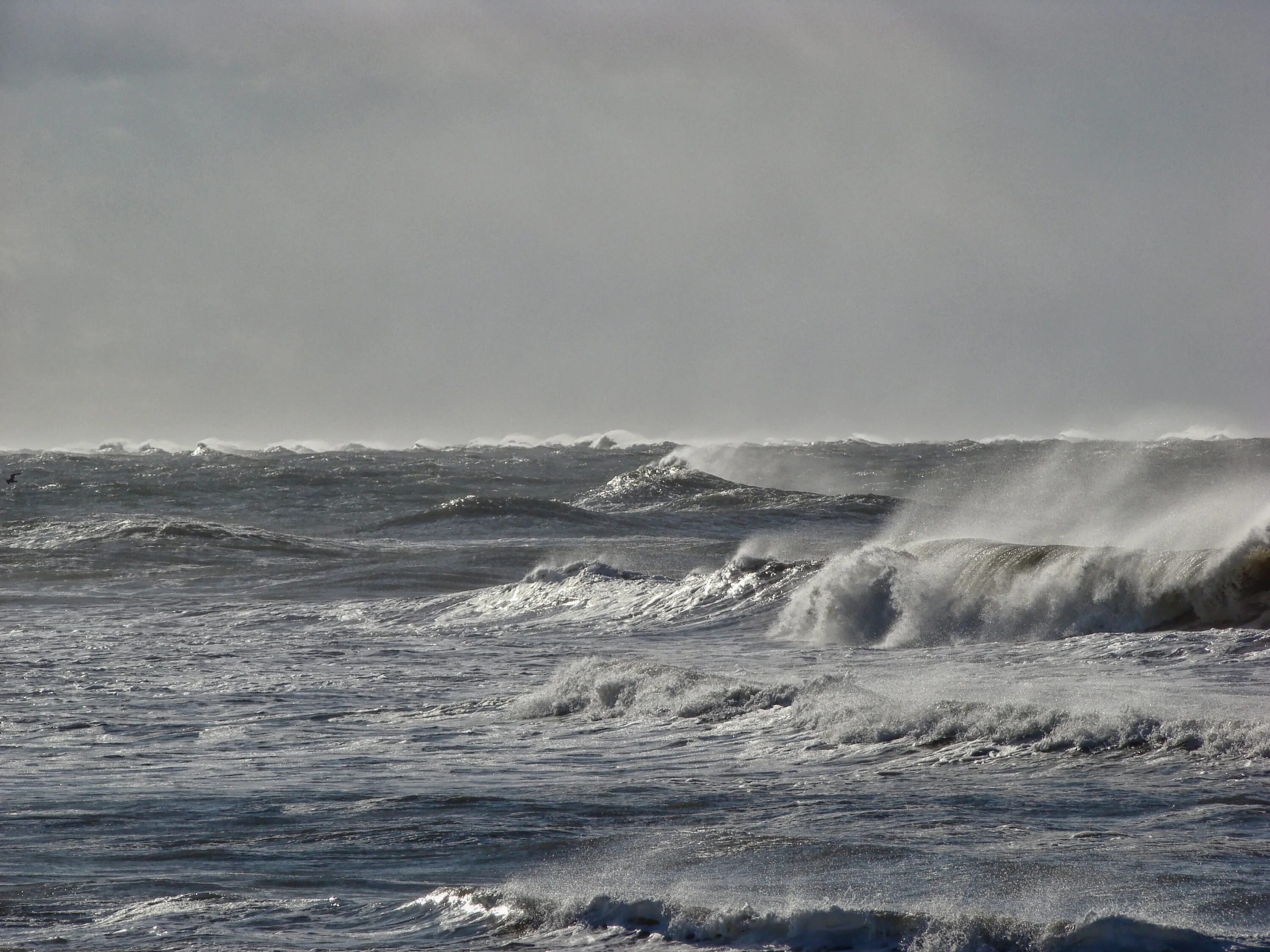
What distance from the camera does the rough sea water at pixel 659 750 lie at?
4.54m

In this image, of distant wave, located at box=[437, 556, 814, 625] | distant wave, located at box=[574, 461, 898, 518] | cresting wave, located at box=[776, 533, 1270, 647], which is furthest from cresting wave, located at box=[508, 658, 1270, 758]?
distant wave, located at box=[574, 461, 898, 518]

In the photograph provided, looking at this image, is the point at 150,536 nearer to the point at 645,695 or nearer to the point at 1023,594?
the point at 1023,594

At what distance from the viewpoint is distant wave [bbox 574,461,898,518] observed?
97.7 ft

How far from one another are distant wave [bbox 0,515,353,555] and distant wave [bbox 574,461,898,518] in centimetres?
743

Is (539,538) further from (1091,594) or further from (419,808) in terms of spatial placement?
(419,808)

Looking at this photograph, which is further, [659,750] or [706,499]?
[706,499]

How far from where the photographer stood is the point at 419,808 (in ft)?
20.5

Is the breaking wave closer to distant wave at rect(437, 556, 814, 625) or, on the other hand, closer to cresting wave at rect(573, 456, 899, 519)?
distant wave at rect(437, 556, 814, 625)

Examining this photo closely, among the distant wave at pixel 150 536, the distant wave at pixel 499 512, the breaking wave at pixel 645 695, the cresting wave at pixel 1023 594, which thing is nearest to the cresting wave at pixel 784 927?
the breaking wave at pixel 645 695

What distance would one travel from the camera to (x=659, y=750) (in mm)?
7602

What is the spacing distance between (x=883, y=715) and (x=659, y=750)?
1.20 meters

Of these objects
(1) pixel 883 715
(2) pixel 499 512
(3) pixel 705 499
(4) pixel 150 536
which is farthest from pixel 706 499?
(1) pixel 883 715

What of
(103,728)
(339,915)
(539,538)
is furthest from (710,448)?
(339,915)

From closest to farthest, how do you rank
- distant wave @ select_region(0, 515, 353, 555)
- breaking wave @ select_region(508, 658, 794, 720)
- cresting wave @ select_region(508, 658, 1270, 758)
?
cresting wave @ select_region(508, 658, 1270, 758) < breaking wave @ select_region(508, 658, 794, 720) < distant wave @ select_region(0, 515, 353, 555)
